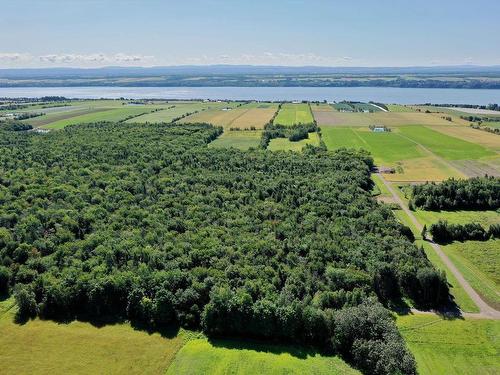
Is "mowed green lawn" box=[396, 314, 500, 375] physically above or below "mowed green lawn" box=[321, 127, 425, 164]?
below

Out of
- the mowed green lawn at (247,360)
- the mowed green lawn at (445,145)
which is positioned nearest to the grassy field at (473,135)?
the mowed green lawn at (445,145)

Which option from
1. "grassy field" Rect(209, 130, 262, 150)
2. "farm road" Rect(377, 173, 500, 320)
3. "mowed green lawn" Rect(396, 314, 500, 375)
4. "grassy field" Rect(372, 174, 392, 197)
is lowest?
"mowed green lawn" Rect(396, 314, 500, 375)

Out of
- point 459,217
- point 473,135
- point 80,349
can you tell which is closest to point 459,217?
point 459,217

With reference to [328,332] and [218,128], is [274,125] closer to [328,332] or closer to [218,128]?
[218,128]

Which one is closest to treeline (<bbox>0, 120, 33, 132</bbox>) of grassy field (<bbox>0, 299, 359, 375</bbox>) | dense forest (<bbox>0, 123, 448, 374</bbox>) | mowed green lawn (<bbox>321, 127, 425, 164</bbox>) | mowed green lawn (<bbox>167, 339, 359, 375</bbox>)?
dense forest (<bbox>0, 123, 448, 374</bbox>)

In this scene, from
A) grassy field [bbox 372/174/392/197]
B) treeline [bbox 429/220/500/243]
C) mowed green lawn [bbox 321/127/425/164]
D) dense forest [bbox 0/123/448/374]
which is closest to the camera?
dense forest [bbox 0/123/448/374]

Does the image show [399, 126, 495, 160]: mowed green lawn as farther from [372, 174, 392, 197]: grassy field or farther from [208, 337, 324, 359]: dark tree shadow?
[208, 337, 324, 359]: dark tree shadow

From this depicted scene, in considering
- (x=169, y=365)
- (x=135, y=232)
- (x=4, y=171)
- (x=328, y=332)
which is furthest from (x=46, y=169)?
(x=328, y=332)
